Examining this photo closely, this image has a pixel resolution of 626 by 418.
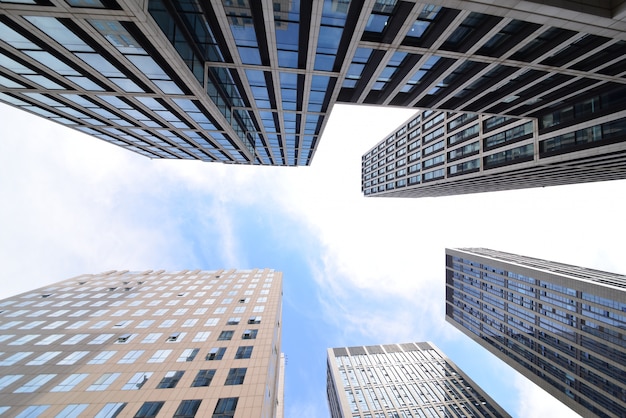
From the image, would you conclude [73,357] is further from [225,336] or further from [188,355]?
[225,336]

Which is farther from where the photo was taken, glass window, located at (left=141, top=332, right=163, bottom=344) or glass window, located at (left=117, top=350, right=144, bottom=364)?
glass window, located at (left=141, top=332, right=163, bottom=344)

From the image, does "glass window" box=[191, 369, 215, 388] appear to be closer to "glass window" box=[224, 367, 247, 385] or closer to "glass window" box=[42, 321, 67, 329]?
"glass window" box=[224, 367, 247, 385]

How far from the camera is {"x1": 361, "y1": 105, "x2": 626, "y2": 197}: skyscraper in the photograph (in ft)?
77.6

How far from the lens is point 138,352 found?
30.8 m

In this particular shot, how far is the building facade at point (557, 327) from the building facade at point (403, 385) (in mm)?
16931

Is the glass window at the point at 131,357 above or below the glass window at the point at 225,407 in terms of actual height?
above

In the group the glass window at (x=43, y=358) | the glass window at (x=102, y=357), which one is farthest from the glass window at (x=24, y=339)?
the glass window at (x=102, y=357)

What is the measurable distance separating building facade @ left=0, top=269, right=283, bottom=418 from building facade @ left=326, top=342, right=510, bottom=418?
172 feet

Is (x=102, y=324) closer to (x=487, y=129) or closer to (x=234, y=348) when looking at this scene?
(x=234, y=348)

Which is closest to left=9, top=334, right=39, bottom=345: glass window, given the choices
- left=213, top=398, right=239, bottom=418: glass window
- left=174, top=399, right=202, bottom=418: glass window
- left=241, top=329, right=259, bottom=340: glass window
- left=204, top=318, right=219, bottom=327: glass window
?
left=204, top=318, right=219, bottom=327: glass window

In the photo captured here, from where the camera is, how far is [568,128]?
25.6 meters

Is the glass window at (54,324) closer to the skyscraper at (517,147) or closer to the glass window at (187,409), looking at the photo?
the glass window at (187,409)

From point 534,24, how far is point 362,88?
40.4 feet

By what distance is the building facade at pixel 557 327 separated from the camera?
4372 cm
